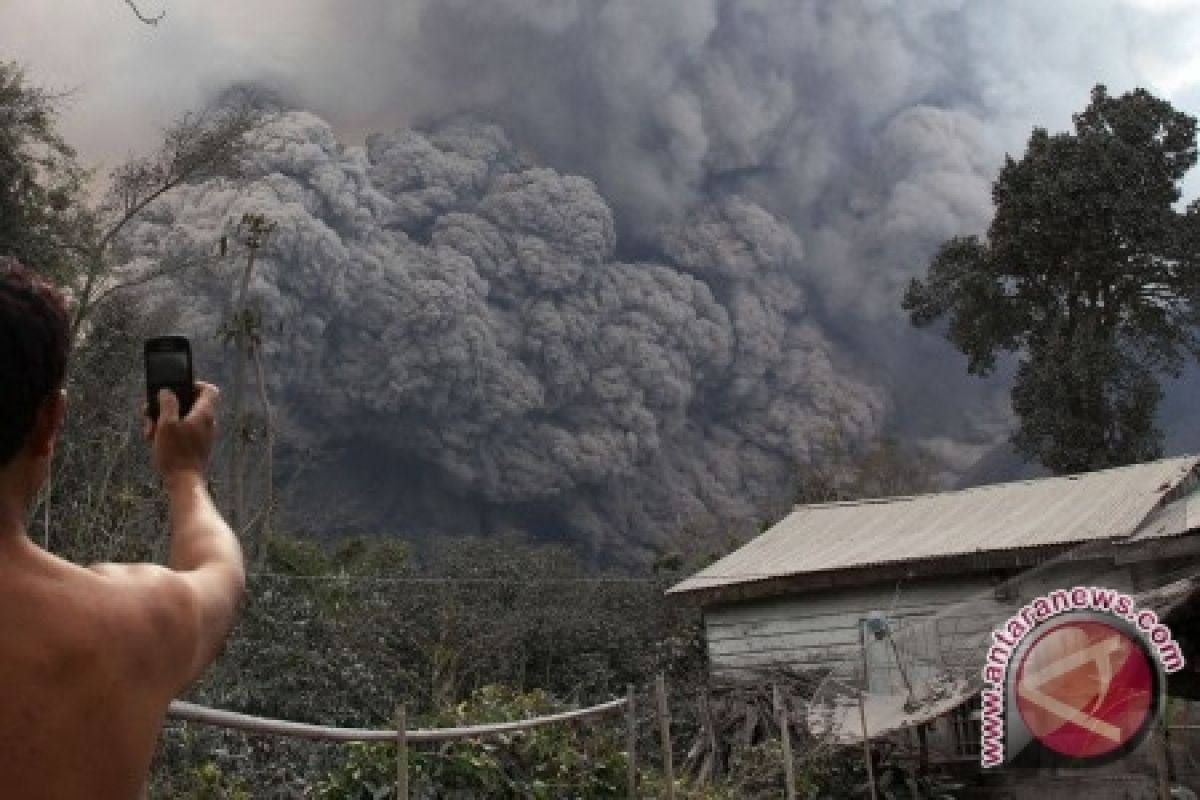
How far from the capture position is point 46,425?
1.14 m

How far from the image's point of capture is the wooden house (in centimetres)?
982

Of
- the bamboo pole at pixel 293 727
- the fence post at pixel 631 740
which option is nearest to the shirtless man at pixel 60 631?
the bamboo pole at pixel 293 727

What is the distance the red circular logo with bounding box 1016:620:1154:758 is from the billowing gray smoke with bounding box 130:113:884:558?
36.3 m

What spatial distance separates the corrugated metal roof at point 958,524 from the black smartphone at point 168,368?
11.7m

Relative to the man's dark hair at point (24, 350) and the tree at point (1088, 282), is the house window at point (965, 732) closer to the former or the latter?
the man's dark hair at point (24, 350)

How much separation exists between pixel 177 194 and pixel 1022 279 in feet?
94.3

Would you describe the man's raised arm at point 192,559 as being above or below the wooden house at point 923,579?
below

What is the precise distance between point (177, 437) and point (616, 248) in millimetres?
56234

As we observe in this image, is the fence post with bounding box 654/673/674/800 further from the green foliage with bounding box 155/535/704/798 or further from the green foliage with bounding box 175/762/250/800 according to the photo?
the green foliage with bounding box 175/762/250/800

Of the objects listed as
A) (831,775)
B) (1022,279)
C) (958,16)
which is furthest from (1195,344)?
(958,16)

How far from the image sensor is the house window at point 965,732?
11375 millimetres

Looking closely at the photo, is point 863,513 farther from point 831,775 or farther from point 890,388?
point 890,388

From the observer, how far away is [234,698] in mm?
12406

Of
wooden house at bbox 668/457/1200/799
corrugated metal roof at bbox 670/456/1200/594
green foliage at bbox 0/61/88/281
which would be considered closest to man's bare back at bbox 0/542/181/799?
wooden house at bbox 668/457/1200/799
